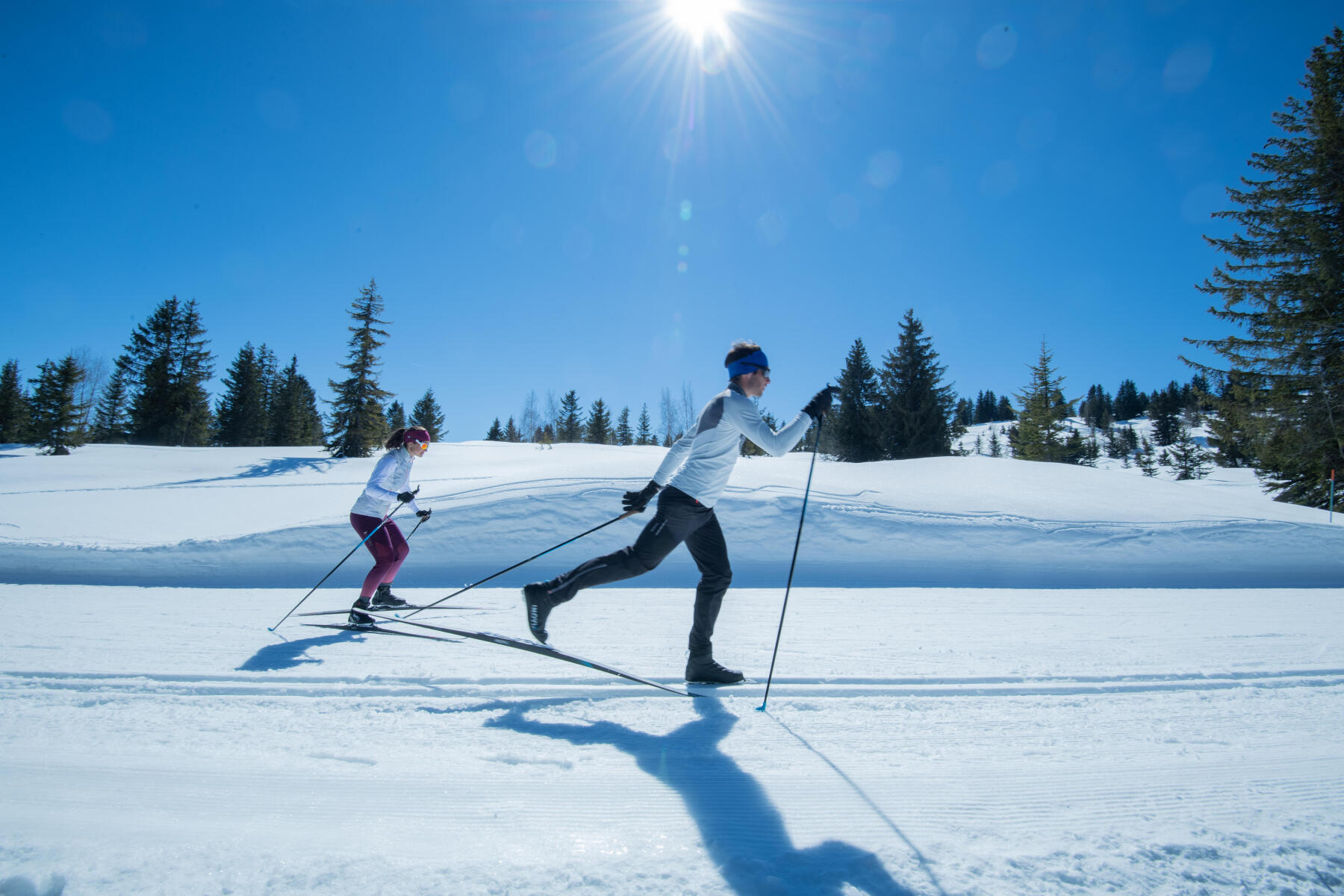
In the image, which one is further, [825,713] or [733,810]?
[825,713]

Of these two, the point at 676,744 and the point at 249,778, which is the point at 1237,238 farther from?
the point at 249,778

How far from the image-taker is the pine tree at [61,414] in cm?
2336

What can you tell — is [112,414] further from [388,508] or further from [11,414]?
[388,508]

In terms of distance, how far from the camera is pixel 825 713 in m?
2.59

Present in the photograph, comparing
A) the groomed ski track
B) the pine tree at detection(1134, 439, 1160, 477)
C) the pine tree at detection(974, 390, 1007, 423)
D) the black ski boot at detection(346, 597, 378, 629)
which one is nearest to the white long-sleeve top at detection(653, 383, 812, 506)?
the groomed ski track

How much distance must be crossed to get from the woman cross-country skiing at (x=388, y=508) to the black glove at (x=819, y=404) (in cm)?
347

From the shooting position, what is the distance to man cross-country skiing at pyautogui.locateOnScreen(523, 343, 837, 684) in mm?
3018

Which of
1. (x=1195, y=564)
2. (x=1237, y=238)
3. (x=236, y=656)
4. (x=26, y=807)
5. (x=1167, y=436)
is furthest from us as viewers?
(x=1167, y=436)

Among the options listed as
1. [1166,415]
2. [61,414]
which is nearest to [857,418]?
[61,414]

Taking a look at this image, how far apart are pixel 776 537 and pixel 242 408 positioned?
1991 inches

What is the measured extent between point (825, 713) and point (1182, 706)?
183 centimetres

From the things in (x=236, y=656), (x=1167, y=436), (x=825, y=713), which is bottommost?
(x=236, y=656)

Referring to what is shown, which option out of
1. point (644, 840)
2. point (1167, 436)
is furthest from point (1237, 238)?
point (1167, 436)

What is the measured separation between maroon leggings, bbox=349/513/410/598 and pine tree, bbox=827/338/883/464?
24.9 m
